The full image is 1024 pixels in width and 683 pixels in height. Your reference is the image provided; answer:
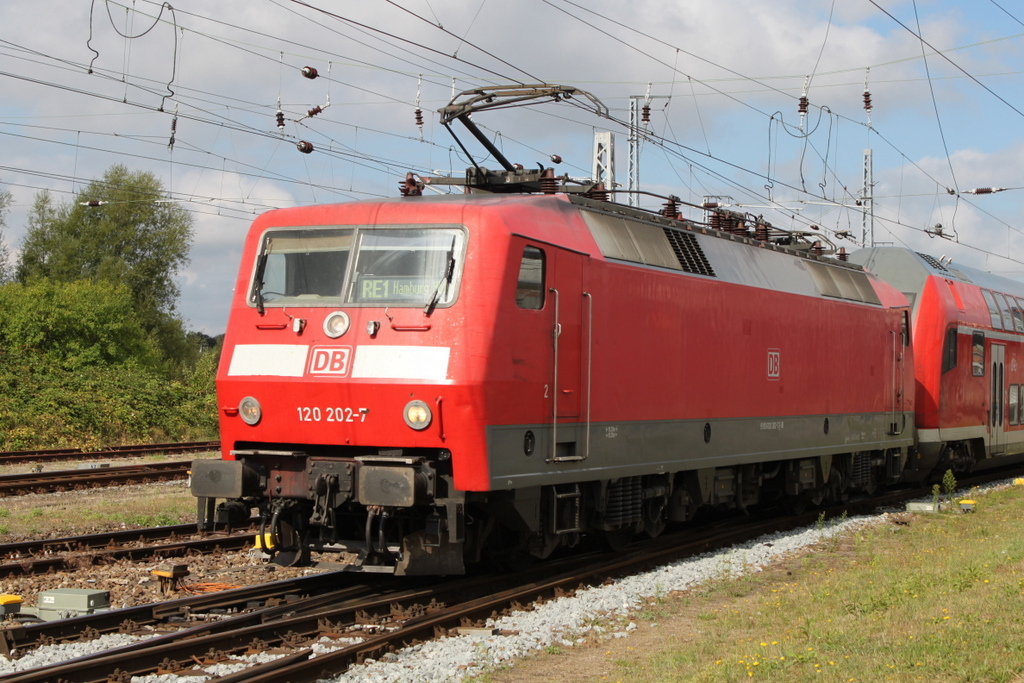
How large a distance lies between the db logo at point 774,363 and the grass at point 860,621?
230 cm

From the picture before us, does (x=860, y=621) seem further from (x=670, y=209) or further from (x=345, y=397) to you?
(x=670, y=209)

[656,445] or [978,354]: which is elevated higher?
[978,354]

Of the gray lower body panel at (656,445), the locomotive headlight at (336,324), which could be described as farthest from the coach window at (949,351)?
the locomotive headlight at (336,324)

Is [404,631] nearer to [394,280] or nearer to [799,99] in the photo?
[394,280]

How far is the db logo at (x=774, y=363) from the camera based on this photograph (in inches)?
535

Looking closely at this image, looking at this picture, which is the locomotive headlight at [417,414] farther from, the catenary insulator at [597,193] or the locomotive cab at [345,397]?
the catenary insulator at [597,193]

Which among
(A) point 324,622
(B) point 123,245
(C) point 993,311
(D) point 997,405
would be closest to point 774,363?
(A) point 324,622

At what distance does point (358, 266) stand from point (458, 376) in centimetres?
149

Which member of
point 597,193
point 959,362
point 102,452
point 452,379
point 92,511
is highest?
point 597,193

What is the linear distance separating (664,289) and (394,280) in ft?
11.5

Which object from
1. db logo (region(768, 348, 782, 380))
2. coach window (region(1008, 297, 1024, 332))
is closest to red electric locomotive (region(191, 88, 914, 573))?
db logo (region(768, 348, 782, 380))

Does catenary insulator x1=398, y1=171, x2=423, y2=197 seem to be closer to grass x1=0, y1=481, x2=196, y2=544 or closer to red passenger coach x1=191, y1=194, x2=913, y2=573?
red passenger coach x1=191, y1=194, x2=913, y2=573

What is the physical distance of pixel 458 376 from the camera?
8570 millimetres

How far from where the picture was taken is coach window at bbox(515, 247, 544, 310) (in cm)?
920
